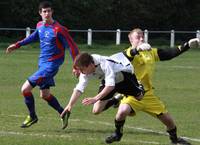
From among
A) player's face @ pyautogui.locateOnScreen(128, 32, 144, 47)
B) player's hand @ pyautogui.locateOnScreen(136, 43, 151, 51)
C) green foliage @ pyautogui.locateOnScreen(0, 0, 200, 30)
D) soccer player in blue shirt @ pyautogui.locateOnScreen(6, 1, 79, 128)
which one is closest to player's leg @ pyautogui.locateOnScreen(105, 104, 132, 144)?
player's hand @ pyautogui.locateOnScreen(136, 43, 151, 51)

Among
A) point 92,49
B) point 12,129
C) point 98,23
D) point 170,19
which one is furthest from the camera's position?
point 170,19

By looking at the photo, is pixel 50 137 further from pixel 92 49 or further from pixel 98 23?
pixel 98 23

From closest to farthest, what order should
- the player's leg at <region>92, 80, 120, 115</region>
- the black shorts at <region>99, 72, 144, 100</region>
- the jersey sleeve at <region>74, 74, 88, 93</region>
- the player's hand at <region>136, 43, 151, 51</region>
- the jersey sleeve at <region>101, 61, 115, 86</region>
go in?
1. the jersey sleeve at <region>101, 61, 115, 86</region>
2. the jersey sleeve at <region>74, 74, 88, 93</region>
3. the black shorts at <region>99, 72, 144, 100</region>
4. the player's hand at <region>136, 43, 151, 51</region>
5. the player's leg at <region>92, 80, 120, 115</region>

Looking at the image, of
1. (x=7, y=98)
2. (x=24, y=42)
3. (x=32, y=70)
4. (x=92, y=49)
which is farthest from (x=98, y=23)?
(x=24, y=42)

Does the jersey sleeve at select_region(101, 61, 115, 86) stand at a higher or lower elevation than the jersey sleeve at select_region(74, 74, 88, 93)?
higher

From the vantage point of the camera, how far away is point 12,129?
442 inches

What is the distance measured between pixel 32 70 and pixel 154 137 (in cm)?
1443

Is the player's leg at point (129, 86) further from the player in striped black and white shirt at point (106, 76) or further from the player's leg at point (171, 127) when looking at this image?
the player's leg at point (171, 127)

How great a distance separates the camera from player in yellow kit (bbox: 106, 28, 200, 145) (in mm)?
9906

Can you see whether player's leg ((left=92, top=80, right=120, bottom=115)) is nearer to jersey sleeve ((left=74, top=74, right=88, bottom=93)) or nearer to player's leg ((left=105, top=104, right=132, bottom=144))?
player's leg ((left=105, top=104, right=132, bottom=144))

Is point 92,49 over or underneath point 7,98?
underneath

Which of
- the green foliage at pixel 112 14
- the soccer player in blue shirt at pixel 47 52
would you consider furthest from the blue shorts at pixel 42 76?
the green foliage at pixel 112 14

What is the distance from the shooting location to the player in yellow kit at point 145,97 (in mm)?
9906

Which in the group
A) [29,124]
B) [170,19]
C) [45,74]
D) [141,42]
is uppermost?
[141,42]
